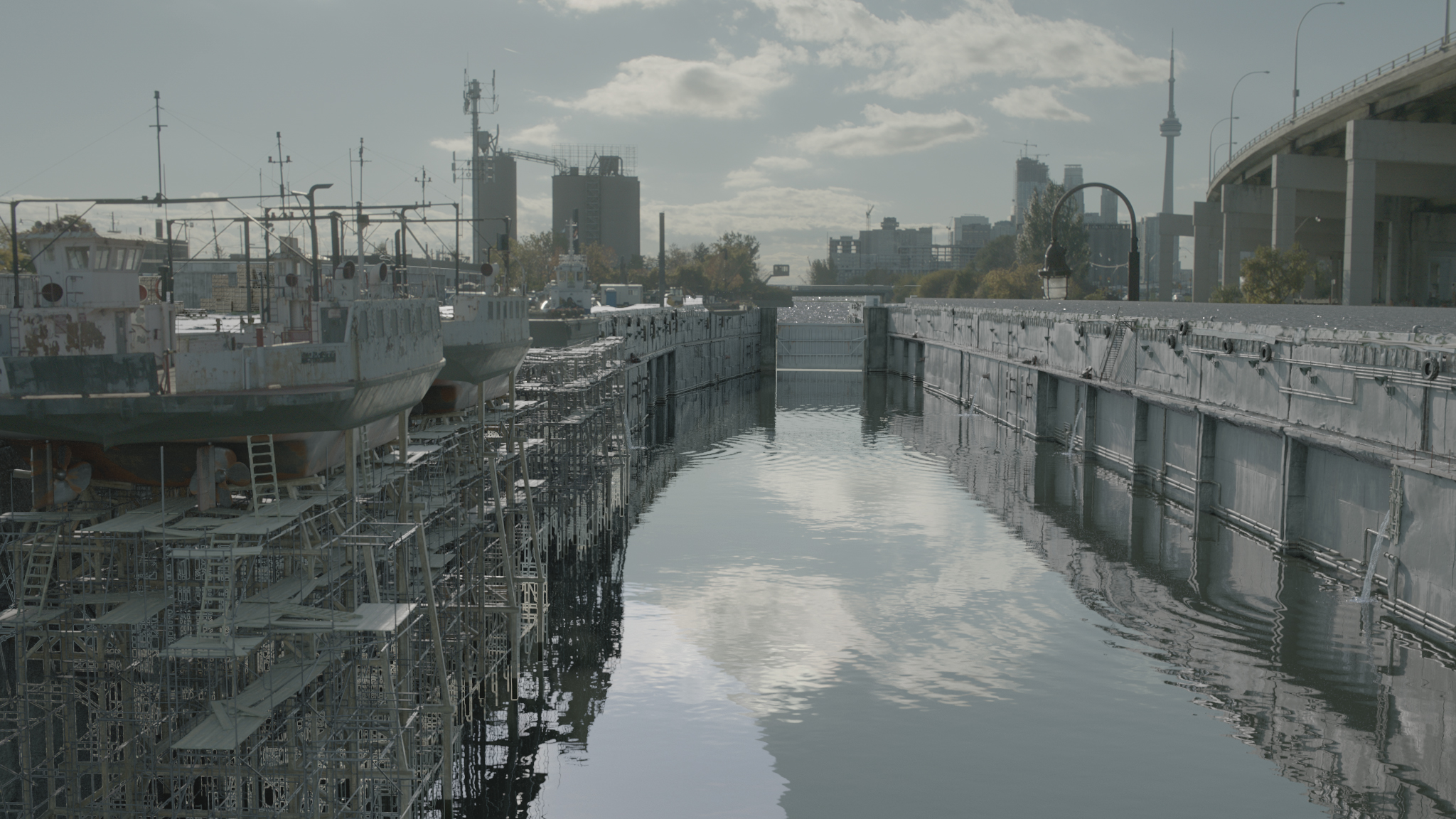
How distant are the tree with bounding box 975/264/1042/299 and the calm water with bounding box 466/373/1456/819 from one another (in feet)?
292

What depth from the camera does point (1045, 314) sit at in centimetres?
6075

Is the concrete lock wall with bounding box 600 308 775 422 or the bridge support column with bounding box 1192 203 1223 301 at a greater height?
the bridge support column with bounding box 1192 203 1223 301

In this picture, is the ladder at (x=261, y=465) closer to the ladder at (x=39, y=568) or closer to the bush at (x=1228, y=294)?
the ladder at (x=39, y=568)

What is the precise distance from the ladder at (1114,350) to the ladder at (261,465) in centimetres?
4051

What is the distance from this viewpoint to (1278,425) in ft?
109

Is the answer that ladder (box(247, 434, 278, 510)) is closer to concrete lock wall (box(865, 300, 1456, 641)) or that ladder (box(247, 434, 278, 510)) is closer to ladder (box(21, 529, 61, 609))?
ladder (box(21, 529, 61, 609))

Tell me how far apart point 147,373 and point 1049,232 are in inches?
4979

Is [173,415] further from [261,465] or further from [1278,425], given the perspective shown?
[1278,425]

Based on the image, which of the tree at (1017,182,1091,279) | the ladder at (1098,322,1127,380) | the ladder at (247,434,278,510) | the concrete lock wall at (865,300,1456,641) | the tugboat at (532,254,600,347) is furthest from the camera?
the tree at (1017,182,1091,279)

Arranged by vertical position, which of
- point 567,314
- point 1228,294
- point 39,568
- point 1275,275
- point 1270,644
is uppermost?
point 1275,275

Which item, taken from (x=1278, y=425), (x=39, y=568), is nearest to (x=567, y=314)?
(x=1278, y=425)

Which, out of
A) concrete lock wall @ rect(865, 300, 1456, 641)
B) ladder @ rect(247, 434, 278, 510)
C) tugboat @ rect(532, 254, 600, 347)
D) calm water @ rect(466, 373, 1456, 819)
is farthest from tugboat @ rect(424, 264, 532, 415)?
concrete lock wall @ rect(865, 300, 1456, 641)

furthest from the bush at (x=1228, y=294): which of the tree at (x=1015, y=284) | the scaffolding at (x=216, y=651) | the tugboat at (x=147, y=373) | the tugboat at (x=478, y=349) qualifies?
the tugboat at (x=147, y=373)

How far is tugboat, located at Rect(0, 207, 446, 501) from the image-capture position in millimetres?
14195
